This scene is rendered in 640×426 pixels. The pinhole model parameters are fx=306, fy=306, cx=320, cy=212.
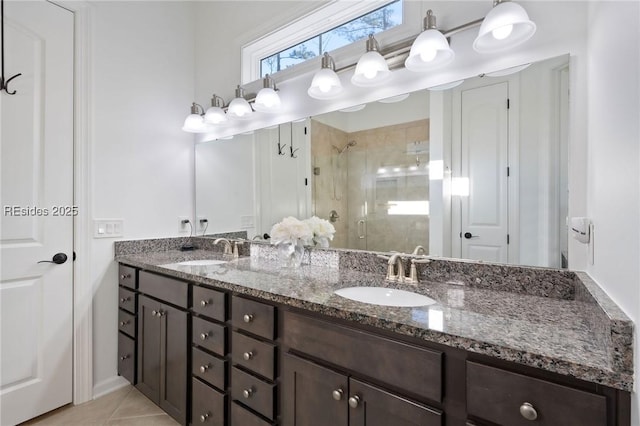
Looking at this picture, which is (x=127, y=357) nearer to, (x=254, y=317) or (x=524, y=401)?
(x=254, y=317)

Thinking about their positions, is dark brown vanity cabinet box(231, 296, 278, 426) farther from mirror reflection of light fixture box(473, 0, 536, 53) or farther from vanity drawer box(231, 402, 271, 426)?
mirror reflection of light fixture box(473, 0, 536, 53)

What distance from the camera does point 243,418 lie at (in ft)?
4.17

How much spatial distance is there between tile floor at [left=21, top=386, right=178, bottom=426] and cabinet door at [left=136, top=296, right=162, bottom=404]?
138 mm

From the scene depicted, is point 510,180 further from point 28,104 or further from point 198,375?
point 28,104

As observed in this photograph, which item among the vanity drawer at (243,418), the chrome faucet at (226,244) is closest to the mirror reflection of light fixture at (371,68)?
the chrome faucet at (226,244)

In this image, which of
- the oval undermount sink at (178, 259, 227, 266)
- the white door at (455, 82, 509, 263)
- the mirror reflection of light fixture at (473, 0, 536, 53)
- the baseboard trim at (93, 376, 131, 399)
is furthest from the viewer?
the baseboard trim at (93, 376, 131, 399)

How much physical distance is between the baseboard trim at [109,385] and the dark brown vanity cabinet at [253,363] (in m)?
1.30

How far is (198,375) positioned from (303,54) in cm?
200

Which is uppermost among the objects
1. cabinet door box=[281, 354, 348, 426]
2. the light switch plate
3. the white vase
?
the light switch plate

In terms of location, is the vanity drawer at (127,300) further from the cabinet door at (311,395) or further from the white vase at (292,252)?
the cabinet door at (311,395)

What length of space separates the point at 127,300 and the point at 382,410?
6.05 ft

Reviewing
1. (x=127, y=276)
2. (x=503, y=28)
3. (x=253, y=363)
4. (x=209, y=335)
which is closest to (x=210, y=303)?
(x=209, y=335)

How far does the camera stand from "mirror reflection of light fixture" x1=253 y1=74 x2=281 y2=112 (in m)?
1.97

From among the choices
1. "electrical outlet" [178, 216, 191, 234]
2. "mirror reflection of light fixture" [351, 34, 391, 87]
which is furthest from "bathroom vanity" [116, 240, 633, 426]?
"mirror reflection of light fixture" [351, 34, 391, 87]
